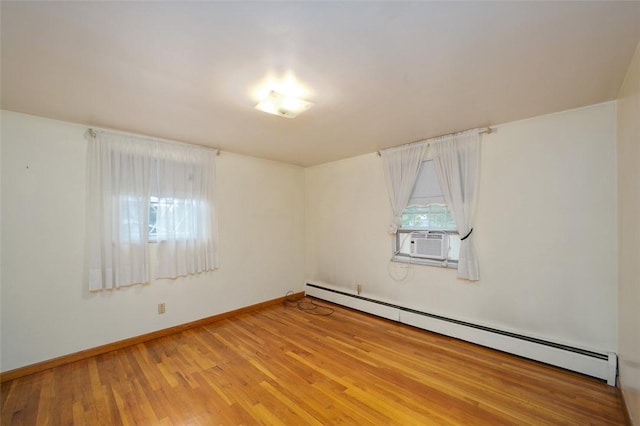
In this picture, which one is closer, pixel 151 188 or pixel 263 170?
pixel 151 188

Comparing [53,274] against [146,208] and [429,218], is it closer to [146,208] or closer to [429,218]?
[146,208]

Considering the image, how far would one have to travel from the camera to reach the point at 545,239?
2545mm

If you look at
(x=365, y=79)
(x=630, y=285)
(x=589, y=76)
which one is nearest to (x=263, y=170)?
(x=365, y=79)

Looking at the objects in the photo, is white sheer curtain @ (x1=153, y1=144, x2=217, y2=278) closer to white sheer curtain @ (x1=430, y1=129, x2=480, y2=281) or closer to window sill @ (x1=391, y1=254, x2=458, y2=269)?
window sill @ (x1=391, y1=254, x2=458, y2=269)

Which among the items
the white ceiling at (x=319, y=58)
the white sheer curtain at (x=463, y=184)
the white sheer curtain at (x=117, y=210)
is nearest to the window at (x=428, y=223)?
the white sheer curtain at (x=463, y=184)

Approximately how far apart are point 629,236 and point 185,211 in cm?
425

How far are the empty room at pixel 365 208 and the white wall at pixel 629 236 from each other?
3 cm

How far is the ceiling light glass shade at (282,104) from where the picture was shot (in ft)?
6.88

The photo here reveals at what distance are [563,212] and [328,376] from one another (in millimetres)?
2686

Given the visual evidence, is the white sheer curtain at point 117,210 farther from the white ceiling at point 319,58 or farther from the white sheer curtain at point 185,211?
the white ceiling at point 319,58

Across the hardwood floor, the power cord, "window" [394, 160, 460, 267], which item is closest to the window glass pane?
"window" [394, 160, 460, 267]

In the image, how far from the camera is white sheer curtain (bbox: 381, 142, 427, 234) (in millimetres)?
3398

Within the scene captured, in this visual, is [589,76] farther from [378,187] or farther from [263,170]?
[263,170]

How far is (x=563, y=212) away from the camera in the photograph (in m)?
2.46
